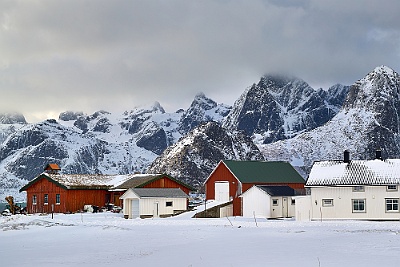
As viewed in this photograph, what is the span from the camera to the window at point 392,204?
58.6 metres

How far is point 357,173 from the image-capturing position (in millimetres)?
61344

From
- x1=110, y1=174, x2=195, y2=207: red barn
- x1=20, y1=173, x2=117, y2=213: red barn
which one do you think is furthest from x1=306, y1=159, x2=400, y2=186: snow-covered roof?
x1=20, y1=173, x2=117, y2=213: red barn

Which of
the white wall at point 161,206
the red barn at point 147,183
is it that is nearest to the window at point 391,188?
the white wall at point 161,206

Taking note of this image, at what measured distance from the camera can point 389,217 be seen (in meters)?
58.4

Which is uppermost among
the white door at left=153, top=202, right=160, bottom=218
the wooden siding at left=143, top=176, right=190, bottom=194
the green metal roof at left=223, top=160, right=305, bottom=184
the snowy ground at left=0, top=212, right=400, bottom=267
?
the green metal roof at left=223, top=160, right=305, bottom=184

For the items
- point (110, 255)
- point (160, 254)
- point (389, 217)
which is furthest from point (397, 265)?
point (389, 217)

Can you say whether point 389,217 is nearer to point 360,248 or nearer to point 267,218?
point 267,218

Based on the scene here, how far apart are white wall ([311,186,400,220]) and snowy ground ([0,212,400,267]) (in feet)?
29.8

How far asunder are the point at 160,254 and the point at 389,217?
108 feet

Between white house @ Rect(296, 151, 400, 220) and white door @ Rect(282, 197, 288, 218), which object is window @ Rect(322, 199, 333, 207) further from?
white door @ Rect(282, 197, 288, 218)

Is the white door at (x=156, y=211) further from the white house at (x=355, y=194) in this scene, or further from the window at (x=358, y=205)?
the window at (x=358, y=205)

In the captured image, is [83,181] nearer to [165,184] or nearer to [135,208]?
[165,184]

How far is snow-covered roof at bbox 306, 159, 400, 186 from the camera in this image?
5975 centimetres

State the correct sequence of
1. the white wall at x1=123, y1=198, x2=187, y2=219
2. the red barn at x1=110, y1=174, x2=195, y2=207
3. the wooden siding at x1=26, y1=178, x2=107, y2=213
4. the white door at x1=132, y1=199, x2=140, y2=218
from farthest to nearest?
the wooden siding at x1=26, y1=178, x2=107, y2=213, the red barn at x1=110, y1=174, x2=195, y2=207, the white door at x1=132, y1=199, x2=140, y2=218, the white wall at x1=123, y1=198, x2=187, y2=219
